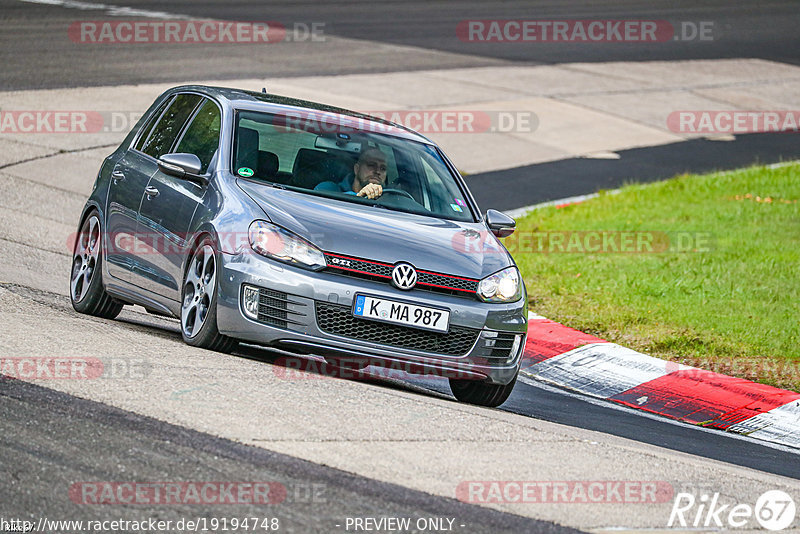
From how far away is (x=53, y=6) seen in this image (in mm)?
27688

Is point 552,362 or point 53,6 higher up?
point 53,6

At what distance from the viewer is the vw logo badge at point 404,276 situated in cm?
707

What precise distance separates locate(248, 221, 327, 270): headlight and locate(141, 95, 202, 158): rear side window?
1.77 meters

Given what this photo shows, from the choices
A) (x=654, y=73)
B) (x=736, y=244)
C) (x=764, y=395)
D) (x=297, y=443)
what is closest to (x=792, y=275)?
(x=736, y=244)

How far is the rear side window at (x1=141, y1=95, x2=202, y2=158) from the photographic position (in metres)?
8.71

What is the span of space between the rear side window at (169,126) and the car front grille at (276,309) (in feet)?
6.62

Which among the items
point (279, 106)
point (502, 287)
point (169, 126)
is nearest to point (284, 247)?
point (502, 287)

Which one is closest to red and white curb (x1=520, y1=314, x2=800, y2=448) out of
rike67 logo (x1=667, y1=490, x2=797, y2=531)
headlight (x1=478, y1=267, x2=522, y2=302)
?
headlight (x1=478, y1=267, x2=522, y2=302)

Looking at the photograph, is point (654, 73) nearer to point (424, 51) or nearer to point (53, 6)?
point (424, 51)

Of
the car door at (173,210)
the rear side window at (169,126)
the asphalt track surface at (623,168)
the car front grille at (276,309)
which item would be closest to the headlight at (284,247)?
the car front grille at (276,309)

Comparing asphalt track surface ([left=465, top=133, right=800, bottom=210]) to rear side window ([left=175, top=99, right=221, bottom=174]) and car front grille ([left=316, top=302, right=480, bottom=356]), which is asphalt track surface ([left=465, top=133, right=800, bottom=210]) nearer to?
rear side window ([left=175, top=99, right=221, bottom=174])

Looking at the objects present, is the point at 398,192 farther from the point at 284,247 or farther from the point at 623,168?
the point at 623,168

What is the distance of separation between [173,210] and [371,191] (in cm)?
127

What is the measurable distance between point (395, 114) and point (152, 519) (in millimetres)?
15297
